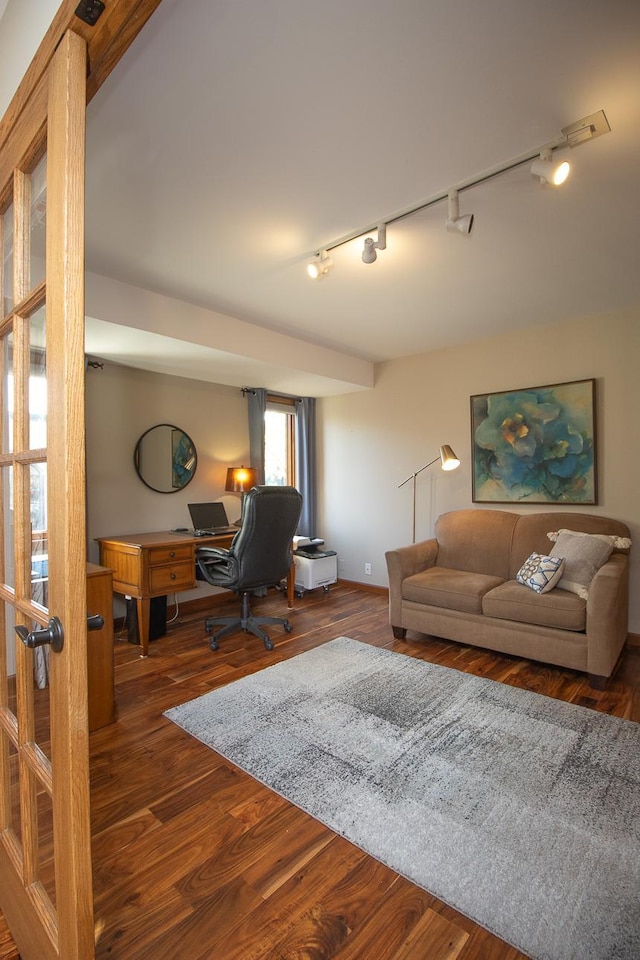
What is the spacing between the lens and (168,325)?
9.79 feet

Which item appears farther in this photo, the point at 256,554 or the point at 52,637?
the point at 256,554

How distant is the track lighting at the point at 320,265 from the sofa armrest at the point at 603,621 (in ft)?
7.80

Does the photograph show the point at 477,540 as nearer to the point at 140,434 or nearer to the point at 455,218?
the point at 455,218

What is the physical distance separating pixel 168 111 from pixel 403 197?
1.00 m

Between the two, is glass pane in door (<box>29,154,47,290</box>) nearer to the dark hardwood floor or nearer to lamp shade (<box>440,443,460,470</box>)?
the dark hardwood floor

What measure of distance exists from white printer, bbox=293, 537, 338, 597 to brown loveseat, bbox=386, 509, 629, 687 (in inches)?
50.1

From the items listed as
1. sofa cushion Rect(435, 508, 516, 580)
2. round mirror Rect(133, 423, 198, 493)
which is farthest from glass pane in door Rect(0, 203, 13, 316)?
sofa cushion Rect(435, 508, 516, 580)

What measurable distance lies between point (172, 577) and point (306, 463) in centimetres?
232

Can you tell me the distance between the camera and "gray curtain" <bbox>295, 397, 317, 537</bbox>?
5246 millimetres

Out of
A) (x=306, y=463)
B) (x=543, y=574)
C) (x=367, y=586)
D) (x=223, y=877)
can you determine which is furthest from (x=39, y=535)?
(x=306, y=463)

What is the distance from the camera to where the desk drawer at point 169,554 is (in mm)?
3246

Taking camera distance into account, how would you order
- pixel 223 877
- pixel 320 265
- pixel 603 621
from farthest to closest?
1. pixel 603 621
2. pixel 320 265
3. pixel 223 877

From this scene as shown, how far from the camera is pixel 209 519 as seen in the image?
4.11 m

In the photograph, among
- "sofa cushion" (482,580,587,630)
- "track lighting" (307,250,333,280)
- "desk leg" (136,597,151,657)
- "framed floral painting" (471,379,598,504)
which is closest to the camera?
"track lighting" (307,250,333,280)
